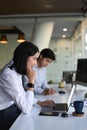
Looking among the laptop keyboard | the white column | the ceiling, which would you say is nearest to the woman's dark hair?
the laptop keyboard

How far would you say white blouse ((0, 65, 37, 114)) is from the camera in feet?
7.13

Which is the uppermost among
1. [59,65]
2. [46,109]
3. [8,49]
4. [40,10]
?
[40,10]

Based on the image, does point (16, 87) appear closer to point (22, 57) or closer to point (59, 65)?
point (22, 57)

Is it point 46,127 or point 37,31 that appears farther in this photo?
point 37,31

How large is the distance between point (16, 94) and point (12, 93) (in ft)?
0.12

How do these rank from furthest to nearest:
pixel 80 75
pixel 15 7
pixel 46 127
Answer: pixel 15 7 < pixel 80 75 < pixel 46 127

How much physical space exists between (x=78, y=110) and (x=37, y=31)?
5.73 meters

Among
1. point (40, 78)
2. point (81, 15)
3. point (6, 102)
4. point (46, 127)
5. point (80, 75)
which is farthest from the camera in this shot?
point (81, 15)

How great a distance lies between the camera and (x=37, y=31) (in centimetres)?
767

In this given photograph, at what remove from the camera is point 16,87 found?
219cm

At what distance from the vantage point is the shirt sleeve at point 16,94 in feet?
7.11

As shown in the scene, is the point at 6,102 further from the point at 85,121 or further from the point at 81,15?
the point at 81,15

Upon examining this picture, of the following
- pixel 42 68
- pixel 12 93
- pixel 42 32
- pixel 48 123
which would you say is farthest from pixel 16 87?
pixel 42 32

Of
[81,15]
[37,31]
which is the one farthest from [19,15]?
[81,15]
